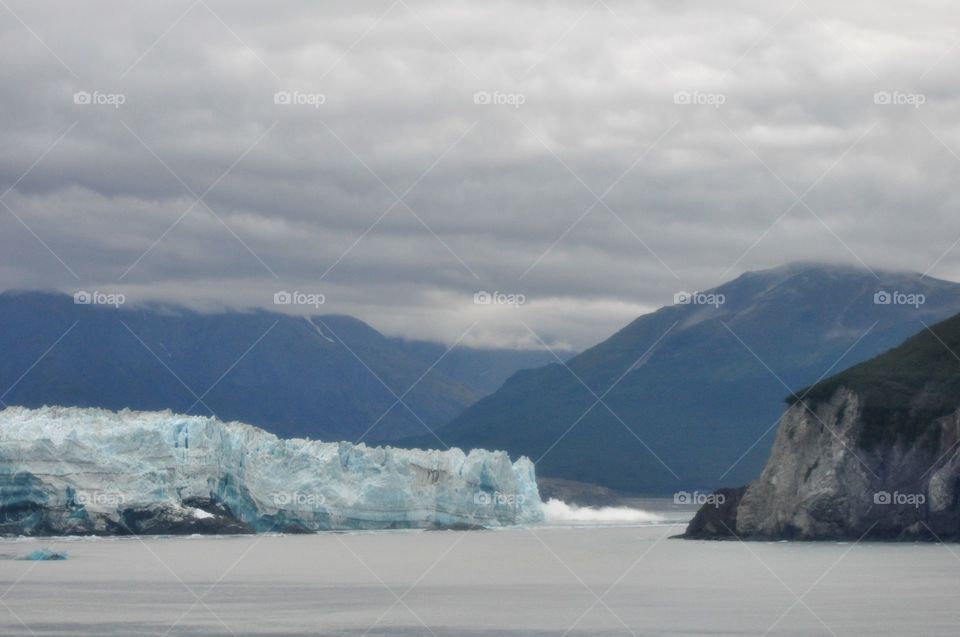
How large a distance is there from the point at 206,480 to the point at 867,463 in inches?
1556

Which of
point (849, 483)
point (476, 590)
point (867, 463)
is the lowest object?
point (476, 590)

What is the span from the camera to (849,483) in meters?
83.6

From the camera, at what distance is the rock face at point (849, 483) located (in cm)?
8100

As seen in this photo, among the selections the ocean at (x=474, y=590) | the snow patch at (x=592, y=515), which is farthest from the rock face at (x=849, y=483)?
the snow patch at (x=592, y=515)

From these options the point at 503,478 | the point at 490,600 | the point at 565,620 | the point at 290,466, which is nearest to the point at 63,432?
the point at 290,466

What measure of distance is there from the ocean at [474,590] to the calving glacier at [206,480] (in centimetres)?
323

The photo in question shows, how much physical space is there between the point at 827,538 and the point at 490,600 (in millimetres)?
42454

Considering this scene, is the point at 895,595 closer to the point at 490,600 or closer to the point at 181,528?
the point at 490,600

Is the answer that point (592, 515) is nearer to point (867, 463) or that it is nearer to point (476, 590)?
point (867, 463)

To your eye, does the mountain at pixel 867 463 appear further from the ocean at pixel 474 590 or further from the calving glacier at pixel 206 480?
the calving glacier at pixel 206 480

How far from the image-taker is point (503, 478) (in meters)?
105

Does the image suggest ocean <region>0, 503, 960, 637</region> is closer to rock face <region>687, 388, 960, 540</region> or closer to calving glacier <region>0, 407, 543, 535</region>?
rock face <region>687, 388, 960, 540</region>

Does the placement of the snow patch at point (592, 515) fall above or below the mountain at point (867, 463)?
below

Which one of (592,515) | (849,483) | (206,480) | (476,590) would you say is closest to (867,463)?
(849,483)
